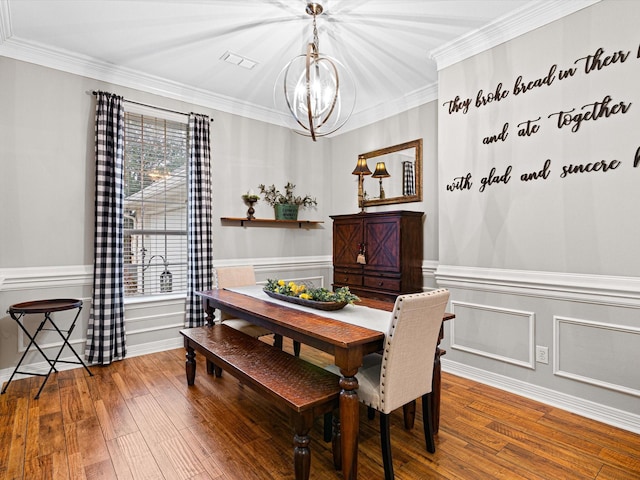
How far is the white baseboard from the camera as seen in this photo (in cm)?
235

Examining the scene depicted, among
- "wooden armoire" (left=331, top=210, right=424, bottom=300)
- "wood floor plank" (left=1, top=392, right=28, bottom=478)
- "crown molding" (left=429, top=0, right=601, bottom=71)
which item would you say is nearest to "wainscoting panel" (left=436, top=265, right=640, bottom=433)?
"wooden armoire" (left=331, top=210, right=424, bottom=300)

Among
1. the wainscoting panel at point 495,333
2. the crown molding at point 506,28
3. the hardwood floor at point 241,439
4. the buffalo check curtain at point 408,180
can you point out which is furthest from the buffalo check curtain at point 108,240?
the wainscoting panel at point 495,333

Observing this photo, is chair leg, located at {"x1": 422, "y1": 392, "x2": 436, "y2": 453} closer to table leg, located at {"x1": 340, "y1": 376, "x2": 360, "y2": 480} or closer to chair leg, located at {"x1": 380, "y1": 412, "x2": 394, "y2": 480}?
chair leg, located at {"x1": 380, "y1": 412, "x2": 394, "y2": 480}

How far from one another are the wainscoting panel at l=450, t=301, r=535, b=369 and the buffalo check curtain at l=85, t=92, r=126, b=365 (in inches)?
134

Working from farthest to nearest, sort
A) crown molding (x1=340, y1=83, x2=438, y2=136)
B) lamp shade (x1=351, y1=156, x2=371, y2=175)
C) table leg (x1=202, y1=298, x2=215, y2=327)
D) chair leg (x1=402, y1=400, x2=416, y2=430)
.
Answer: lamp shade (x1=351, y1=156, x2=371, y2=175) < crown molding (x1=340, y1=83, x2=438, y2=136) < table leg (x1=202, y1=298, x2=215, y2=327) < chair leg (x1=402, y1=400, x2=416, y2=430)

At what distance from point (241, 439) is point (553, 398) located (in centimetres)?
237

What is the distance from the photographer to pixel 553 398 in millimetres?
2664

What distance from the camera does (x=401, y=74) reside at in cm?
378

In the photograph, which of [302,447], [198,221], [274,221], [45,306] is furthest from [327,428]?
[274,221]

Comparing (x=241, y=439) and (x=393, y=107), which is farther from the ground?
(x=393, y=107)

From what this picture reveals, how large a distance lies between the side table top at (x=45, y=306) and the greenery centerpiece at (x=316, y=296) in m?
1.78

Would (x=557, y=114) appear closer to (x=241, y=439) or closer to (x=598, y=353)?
(x=598, y=353)

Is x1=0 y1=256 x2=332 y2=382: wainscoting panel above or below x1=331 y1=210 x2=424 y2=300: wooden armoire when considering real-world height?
below

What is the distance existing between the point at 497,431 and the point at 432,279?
5.99 feet
